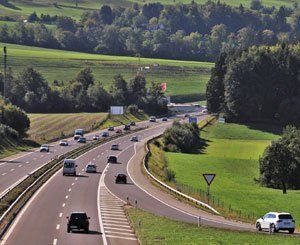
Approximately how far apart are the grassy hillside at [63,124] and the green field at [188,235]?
92.8m

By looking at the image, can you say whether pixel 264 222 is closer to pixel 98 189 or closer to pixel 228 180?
pixel 98 189

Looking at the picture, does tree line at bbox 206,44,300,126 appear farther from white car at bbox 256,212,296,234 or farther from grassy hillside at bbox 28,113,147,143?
white car at bbox 256,212,296,234

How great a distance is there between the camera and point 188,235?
45375 mm

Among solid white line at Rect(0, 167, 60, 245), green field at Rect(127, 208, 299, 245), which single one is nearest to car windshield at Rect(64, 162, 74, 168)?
solid white line at Rect(0, 167, 60, 245)

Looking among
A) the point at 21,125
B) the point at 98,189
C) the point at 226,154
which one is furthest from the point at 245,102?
the point at 98,189

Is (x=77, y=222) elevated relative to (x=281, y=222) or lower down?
elevated

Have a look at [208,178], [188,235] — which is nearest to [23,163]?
[208,178]

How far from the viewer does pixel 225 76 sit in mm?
191250

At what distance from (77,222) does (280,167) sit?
55.2m

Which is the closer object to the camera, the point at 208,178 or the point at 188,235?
the point at 188,235

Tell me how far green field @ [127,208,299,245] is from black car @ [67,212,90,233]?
2861 mm

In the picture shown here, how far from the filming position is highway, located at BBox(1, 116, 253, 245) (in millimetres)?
44969

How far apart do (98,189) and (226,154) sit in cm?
6316

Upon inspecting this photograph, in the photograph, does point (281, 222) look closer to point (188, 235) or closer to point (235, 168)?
point (188, 235)
